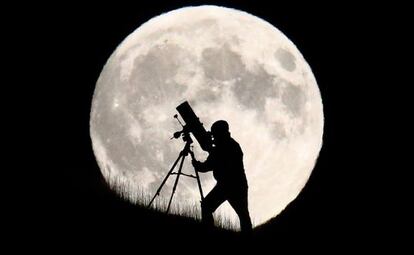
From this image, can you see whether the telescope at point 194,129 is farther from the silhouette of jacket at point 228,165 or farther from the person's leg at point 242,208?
the person's leg at point 242,208

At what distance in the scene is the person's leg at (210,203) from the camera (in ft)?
33.1

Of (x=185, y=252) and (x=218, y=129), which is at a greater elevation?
(x=218, y=129)

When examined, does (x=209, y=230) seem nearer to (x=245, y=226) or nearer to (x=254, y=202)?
(x=245, y=226)

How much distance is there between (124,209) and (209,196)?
1285 millimetres

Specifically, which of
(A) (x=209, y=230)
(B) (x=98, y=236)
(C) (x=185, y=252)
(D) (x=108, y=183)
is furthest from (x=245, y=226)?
(D) (x=108, y=183)

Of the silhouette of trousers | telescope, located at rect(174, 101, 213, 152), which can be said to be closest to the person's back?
the silhouette of trousers

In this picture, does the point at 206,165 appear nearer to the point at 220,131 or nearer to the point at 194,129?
the point at 220,131

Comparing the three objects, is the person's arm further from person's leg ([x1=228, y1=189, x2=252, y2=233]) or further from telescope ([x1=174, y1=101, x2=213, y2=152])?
person's leg ([x1=228, y1=189, x2=252, y2=233])

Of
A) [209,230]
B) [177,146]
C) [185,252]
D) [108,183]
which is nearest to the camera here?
[185,252]

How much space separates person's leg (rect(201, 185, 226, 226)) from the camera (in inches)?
398

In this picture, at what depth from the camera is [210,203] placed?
1014 cm

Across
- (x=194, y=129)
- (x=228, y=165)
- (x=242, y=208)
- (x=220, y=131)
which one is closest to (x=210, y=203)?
(x=242, y=208)

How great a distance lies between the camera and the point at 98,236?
9219mm

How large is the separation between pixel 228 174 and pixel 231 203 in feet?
1.43
